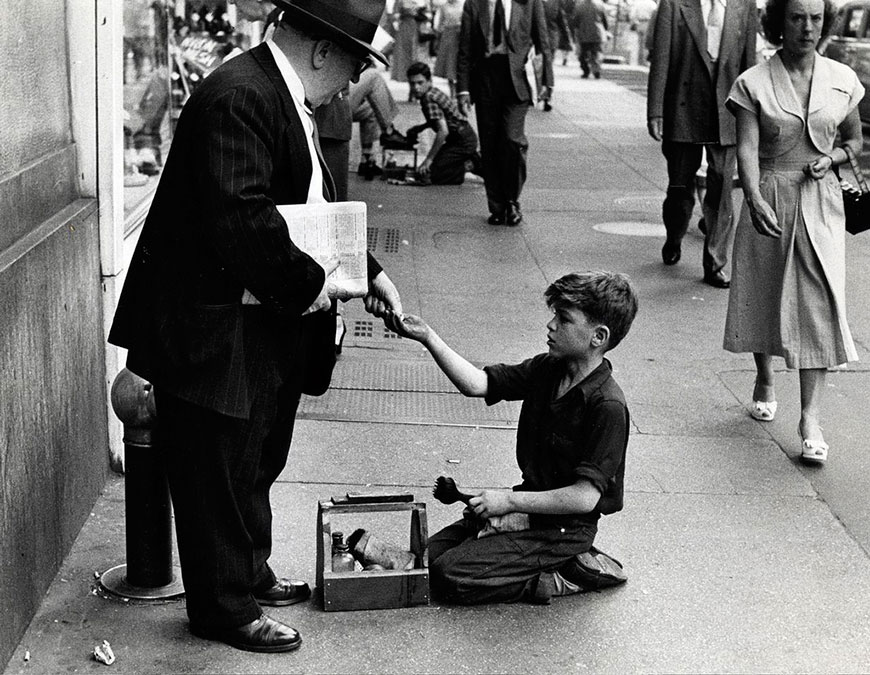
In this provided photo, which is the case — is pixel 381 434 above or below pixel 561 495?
below

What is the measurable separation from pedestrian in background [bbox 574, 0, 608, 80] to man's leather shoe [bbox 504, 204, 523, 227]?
20342 mm

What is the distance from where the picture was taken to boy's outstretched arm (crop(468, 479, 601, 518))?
4105 millimetres

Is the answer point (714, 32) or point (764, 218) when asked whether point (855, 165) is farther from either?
point (714, 32)

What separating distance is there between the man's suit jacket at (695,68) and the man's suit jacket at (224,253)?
5591 mm

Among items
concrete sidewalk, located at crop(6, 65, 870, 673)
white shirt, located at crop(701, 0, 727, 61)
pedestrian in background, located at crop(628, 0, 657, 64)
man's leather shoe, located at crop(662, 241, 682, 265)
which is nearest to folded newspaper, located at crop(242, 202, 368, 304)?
concrete sidewalk, located at crop(6, 65, 870, 673)

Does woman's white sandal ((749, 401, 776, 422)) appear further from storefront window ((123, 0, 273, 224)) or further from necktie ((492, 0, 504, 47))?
necktie ((492, 0, 504, 47))

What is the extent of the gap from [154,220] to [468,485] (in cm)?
207

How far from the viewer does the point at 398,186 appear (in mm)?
12648

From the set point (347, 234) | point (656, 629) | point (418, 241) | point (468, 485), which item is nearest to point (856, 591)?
point (656, 629)

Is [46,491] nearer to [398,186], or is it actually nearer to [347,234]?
[347,234]

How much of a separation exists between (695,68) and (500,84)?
211 centimetres

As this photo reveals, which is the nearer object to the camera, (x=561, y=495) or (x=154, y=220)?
(x=154, y=220)

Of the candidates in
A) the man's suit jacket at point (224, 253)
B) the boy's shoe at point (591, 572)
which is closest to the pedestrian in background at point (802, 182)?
the boy's shoe at point (591, 572)

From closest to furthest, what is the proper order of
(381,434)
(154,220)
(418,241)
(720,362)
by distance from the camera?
(154,220)
(381,434)
(720,362)
(418,241)
